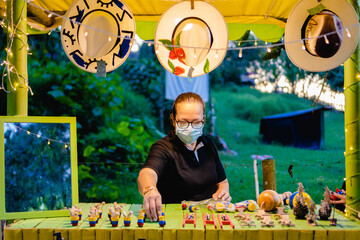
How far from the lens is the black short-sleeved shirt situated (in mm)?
2752

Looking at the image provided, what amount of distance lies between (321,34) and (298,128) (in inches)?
257

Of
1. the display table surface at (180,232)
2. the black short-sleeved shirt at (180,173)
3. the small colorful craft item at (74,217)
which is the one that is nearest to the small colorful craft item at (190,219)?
the display table surface at (180,232)

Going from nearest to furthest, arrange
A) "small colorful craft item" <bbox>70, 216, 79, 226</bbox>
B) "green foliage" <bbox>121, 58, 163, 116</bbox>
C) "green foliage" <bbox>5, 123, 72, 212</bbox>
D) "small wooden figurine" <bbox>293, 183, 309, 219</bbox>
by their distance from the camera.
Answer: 1. "small colorful craft item" <bbox>70, 216, 79, 226</bbox>
2. "small wooden figurine" <bbox>293, 183, 309, 219</bbox>
3. "green foliage" <bbox>5, 123, 72, 212</bbox>
4. "green foliage" <bbox>121, 58, 163, 116</bbox>

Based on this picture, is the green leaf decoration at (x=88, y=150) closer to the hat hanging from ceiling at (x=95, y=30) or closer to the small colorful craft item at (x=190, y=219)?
the hat hanging from ceiling at (x=95, y=30)

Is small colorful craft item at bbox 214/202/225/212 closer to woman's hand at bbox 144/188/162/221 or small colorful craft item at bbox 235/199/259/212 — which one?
small colorful craft item at bbox 235/199/259/212

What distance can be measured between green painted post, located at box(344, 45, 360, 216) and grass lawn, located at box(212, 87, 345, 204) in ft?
14.6

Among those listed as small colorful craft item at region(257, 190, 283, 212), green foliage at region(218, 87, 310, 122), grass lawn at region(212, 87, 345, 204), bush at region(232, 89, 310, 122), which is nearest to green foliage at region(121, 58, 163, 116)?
grass lawn at region(212, 87, 345, 204)

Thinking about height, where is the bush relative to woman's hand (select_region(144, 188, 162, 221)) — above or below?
above

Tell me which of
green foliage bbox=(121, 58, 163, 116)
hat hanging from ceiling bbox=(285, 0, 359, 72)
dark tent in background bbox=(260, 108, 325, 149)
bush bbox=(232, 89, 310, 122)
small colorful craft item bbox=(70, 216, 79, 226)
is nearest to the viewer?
small colorful craft item bbox=(70, 216, 79, 226)

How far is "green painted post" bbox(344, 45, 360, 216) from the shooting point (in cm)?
286

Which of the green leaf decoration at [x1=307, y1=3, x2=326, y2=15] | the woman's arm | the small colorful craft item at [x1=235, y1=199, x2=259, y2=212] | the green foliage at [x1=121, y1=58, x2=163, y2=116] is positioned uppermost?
the green foliage at [x1=121, y1=58, x2=163, y2=116]

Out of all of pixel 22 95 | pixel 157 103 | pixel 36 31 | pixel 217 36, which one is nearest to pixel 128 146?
pixel 157 103

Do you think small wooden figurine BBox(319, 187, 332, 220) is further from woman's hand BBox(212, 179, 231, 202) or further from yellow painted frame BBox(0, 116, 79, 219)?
yellow painted frame BBox(0, 116, 79, 219)

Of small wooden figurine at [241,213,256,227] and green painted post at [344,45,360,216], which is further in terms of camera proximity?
green painted post at [344,45,360,216]
